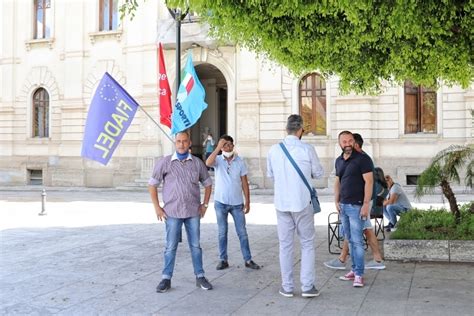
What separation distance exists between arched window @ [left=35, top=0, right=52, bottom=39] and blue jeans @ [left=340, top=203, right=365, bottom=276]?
2552 cm

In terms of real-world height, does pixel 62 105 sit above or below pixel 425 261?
above

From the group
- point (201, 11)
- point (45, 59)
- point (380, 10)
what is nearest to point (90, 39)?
point (45, 59)

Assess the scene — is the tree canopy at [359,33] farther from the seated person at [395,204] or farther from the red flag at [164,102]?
the seated person at [395,204]

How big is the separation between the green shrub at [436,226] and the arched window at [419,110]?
42.2 ft

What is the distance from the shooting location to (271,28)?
792 cm

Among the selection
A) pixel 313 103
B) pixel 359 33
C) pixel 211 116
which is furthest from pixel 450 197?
pixel 211 116

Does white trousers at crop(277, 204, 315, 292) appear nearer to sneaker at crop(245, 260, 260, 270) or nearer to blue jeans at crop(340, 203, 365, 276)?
blue jeans at crop(340, 203, 365, 276)

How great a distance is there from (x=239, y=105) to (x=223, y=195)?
52.9ft

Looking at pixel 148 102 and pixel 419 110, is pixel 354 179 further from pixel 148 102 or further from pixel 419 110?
pixel 148 102

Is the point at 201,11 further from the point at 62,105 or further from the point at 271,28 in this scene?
the point at 62,105

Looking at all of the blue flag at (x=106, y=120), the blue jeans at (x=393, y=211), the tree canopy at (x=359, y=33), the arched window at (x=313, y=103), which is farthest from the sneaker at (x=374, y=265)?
the arched window at (x=313, y=103)

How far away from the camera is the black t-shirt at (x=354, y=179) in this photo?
6.62 m

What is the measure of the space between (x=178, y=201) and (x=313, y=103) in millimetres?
17262

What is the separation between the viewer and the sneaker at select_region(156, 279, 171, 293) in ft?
20.5
